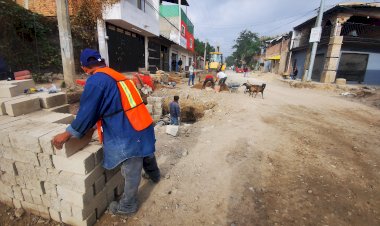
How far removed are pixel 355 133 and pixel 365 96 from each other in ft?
26.6

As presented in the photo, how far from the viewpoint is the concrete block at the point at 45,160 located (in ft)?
7.25

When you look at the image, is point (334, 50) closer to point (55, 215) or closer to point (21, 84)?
point (21, 84)

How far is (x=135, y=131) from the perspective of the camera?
88.1 inches

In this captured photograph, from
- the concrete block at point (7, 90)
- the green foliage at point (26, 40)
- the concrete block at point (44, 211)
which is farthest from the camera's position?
the green foliage at point (26, 40)

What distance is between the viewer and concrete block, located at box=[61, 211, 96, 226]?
2309 mm

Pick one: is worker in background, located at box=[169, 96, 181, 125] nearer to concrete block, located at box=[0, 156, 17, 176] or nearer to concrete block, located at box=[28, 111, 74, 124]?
concrete block, located at box=[28, 111, 74, 124]

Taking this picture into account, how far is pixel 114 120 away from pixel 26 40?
30.1 feet

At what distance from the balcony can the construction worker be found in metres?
9.70

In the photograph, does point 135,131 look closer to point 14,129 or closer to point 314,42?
point 14,129

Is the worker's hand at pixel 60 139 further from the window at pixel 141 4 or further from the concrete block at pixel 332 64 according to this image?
the concrete block at pixel 332 64

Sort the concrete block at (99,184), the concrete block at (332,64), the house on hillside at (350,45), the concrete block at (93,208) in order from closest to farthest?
the concrete block at (93,208) < the concrete block at (99,184) < the house on hillside at (350,45) < the concrete block at (332,64)

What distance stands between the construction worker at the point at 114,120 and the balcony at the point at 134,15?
31.8 ft

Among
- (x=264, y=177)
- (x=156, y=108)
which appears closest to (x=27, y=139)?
(x=264, y=177)

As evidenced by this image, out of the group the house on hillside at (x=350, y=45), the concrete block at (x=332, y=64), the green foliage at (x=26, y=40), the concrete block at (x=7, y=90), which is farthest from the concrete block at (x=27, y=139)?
the concrete block at (x=332, y=64)
